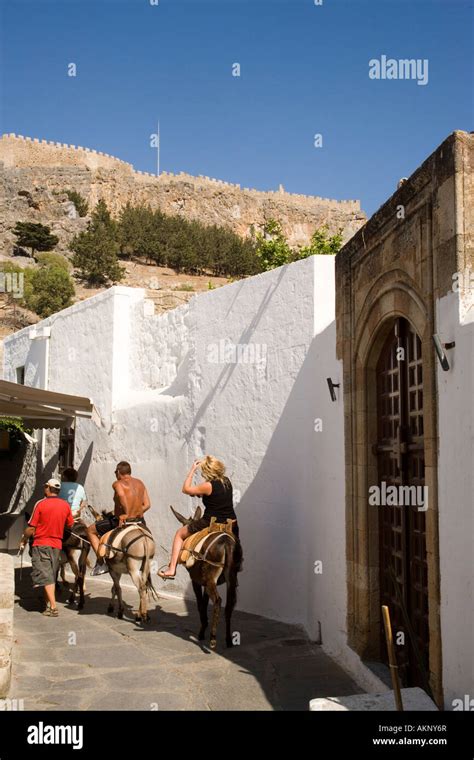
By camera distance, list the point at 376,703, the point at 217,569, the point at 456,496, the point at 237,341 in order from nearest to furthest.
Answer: the point at 456,496, the point at 376,703, the point at 217,569, the point at 237,341

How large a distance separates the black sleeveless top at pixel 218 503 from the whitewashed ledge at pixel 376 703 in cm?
295

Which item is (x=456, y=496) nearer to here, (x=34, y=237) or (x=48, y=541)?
(x=48, y=541)

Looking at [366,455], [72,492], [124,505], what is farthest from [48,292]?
[366,455]

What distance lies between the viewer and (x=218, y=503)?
7133 millimetres

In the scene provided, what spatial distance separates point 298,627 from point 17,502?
32.1 ft

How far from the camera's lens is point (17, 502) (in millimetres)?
15820

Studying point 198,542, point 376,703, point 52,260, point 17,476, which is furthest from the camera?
point 52,260

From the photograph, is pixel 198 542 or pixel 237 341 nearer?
pixel 198 542

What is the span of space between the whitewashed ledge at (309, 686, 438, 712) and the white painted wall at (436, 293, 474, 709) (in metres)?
0.21

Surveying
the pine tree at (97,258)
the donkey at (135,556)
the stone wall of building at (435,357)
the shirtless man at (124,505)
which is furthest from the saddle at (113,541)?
the pine tree at (97,258)

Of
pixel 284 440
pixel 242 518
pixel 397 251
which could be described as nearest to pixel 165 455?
pixel 242 518

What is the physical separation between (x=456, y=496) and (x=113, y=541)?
4.76 meters

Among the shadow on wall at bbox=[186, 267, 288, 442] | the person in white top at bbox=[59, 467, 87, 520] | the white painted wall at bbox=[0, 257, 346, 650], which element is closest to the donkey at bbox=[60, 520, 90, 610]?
the person in white top at bbox=[59, 467, 87, 520]

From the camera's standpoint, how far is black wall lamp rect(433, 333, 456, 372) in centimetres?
407
